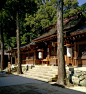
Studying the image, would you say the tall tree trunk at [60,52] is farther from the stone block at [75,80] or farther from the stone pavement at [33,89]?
the stone block at [75,80]

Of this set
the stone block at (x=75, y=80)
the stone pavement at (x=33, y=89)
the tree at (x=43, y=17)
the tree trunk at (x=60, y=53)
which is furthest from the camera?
the tree at (x=43, y=17)

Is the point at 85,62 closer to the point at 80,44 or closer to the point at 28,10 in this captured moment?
the point at 80,44

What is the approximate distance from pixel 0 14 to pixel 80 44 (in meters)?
12.3

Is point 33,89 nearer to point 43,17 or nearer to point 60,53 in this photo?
point 60,53

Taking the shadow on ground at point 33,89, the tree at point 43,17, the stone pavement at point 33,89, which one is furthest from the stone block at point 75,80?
the tree at point 43,17

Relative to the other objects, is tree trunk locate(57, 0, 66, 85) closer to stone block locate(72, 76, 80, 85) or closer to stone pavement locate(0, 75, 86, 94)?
stone pavement locate(0, 75, 86, 94)

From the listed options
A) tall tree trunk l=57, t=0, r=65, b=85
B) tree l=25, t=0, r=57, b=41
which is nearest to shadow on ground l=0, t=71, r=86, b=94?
tall tree trunk l=57, t=0, r=65, b=85

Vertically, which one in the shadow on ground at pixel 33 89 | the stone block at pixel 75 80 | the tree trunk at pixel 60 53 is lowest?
the shadow on ground at pixel 33 89

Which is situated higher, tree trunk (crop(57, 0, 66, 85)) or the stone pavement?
tree trunk (crop(57, 0, 66, 85))

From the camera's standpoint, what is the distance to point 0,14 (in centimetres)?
1855

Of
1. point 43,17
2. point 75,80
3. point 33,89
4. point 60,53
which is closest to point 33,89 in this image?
point 33,89

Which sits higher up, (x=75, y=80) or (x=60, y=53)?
(x=60, y=53)

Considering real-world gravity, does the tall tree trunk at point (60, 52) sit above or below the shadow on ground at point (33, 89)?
above

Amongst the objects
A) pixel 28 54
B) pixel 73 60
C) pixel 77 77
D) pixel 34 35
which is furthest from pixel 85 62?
pixel 34 35
